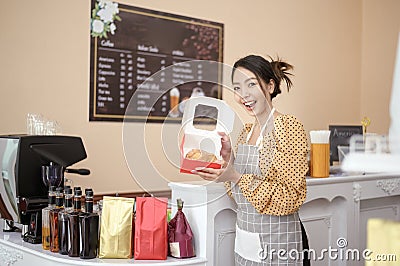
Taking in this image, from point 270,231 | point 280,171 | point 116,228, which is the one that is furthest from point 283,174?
point 116,228

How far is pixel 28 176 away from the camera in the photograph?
1951 millimetres

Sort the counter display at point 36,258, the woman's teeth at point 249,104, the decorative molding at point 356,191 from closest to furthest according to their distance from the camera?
the woman's teeth at point 249,104
the counter display at point 36,258
the decorative molding at point 356,191

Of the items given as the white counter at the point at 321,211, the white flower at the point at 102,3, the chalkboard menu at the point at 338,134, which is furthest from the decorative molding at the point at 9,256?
the chalkboard menu at the point at 338,134

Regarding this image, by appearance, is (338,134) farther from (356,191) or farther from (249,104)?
(249,104)

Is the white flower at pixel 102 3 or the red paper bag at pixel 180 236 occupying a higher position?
the white flower at pixel 102 3

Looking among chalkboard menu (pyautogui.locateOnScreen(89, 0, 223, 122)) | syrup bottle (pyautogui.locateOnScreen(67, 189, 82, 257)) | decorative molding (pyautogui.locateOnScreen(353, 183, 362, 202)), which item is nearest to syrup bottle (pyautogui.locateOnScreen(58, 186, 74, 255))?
syrup bottle (pyautogui.locateOnScreen(67, 189, 82, 257))

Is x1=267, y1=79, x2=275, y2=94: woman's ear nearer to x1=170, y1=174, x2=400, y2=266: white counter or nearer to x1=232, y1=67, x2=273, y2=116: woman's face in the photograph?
x1=232, y1=67, x2=273, y2=116: woman's face

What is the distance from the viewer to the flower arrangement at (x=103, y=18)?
2.73m

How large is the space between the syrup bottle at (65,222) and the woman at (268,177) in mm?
552

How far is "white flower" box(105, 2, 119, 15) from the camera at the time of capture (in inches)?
109

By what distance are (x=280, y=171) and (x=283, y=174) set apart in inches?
0.6

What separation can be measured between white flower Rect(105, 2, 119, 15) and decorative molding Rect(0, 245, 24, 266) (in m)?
1.38

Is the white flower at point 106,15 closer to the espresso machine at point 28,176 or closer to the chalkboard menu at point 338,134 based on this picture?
the espresso machine at point 28,176

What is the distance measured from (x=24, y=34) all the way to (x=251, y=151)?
4.61ft
